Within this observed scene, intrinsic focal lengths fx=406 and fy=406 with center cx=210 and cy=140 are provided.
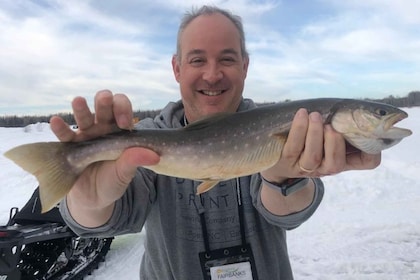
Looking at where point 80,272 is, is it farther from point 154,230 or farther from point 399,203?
point 399,203

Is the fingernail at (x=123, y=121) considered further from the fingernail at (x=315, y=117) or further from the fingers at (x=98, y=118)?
the fingernail at (x=315, y=117)

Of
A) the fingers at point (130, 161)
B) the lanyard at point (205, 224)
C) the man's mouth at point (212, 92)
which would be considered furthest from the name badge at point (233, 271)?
the man's mouth at point (212, 92)

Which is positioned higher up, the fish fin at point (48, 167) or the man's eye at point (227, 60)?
the man's eye at point (227, 60)

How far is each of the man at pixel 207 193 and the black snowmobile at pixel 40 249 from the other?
2174 mm

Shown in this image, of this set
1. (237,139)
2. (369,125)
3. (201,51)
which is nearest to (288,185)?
→ (237,139)

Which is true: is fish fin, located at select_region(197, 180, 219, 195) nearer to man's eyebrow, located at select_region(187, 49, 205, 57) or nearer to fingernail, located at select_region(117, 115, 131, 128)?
fingernail, located at select_region(117, 115, 131, 128)

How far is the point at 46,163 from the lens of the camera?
1.95m

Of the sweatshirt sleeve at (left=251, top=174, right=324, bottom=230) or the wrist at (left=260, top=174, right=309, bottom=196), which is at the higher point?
the wrist at (left=260, top=174, right=309, bottom=196)

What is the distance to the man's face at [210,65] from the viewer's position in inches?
97.5

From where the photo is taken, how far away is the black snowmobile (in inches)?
160

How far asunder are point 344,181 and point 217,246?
740 centimetres

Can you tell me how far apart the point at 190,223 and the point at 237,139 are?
586 mm

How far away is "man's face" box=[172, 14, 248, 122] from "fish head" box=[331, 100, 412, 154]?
0.72m

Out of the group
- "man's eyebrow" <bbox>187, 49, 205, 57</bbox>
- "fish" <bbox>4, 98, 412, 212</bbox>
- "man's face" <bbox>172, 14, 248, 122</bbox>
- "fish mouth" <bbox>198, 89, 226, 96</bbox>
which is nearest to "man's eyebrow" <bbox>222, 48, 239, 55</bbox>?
"man's face" <bbox>172, 14, 248, 122</bbox>
